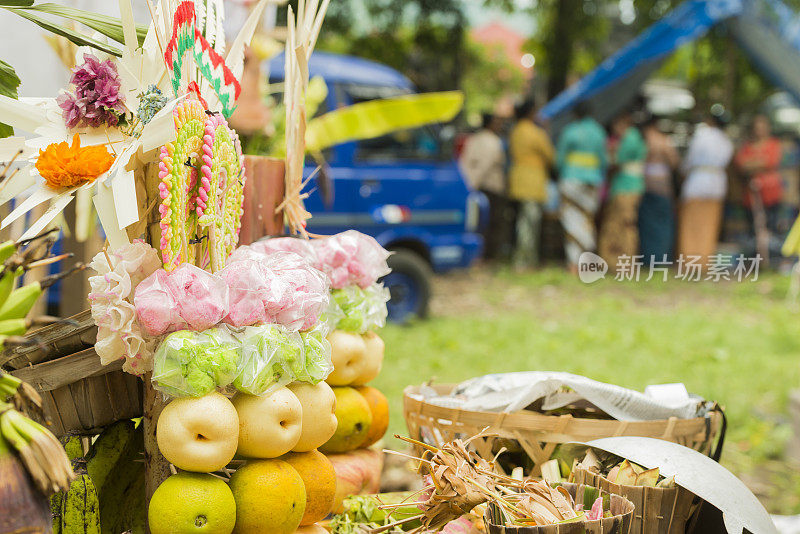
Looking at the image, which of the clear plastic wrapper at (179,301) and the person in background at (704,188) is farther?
the person in background at (704,188)

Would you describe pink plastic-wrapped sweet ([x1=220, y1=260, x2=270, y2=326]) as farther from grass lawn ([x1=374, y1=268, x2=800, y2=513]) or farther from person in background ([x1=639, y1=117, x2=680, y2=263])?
person in background ([x1=639, y1=117, x2=680, y2=263])

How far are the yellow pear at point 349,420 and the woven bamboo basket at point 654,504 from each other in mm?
528

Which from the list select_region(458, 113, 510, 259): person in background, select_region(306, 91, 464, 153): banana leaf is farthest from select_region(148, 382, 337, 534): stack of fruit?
select_region(458, 113, 510, 259): person in background

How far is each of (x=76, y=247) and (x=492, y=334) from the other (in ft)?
14.1

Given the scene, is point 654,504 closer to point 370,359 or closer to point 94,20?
point 370,359

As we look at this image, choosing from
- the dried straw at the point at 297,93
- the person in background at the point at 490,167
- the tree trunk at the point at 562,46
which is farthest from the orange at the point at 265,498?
the tree trunk at the point at 562,46

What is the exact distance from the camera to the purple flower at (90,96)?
4.50ft

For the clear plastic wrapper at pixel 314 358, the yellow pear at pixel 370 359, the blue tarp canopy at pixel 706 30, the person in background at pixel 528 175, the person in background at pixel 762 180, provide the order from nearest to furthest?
the clear plastic wrapper at pixel 314 358 < the yellow pear at pixel 370 359 < the blue tarp canopy at pixel 706 30 < the person in background at pixel 528 175 < the person in background at pixel 762 180

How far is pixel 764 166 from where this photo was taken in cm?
953

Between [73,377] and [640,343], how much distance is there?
17.2 feet

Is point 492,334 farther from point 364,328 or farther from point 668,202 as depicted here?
point 364,328

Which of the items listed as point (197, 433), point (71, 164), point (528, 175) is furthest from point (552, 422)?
point (528, 175)

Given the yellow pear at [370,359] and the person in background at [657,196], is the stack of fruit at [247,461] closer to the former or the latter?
the yellow pear at [370,359]

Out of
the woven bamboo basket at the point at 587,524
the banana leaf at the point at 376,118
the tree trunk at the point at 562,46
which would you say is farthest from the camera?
the tree trunk at the point at 562,46
